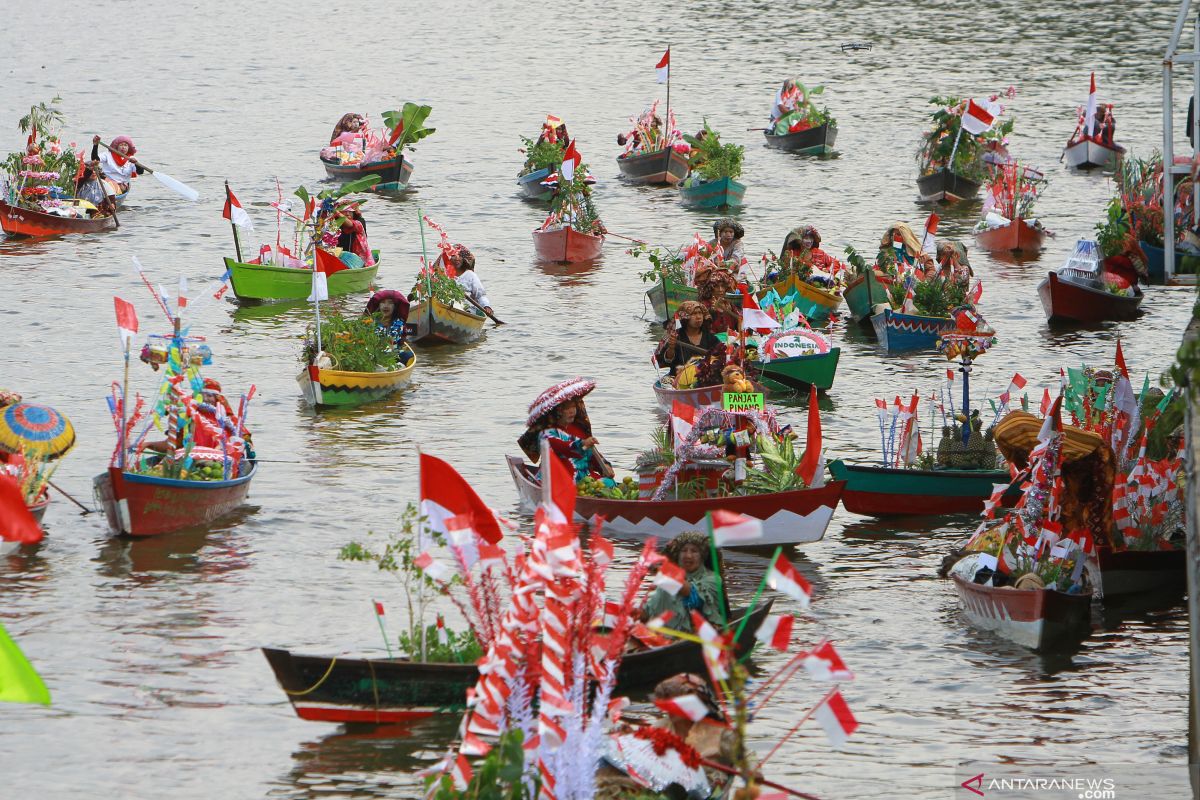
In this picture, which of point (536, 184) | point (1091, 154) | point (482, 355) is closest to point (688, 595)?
point (482, 355)

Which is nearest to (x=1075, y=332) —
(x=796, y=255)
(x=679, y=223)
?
(x=796, y=255)

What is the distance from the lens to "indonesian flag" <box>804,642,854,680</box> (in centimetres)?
998

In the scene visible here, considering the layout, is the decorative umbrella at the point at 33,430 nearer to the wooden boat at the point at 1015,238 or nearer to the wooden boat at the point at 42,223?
the wooden boat at the point at 42,223

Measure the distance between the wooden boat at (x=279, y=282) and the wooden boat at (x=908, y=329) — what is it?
407 inches

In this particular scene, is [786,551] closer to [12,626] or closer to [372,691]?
[372,691]

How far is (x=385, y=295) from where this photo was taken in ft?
93.9

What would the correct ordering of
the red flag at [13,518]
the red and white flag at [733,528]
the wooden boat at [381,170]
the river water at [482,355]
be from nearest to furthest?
the red and white flag at [733,528]
the red flag at [13,518]
the river water at [482,355]
the wooden boat at [381,170]

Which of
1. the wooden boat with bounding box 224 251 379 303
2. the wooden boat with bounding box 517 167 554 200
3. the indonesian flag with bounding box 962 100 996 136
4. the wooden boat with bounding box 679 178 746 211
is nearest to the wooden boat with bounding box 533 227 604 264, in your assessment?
the wooden boat with bounding box 224 251 379 303

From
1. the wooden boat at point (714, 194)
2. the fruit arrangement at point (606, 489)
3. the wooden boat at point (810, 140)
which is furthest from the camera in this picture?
the wooden boat at point (810, 140)

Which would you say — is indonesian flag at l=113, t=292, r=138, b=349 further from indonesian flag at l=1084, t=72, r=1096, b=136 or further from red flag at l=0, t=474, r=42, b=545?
indonesian flag at l=1084, t=72, r=1096, b=136

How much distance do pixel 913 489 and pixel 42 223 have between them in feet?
84.0

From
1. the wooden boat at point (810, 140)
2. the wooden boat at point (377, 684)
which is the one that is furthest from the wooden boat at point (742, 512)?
the wooden boat at point (810, 140)

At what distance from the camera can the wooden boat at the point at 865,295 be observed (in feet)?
103

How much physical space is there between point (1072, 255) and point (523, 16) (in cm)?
4946
